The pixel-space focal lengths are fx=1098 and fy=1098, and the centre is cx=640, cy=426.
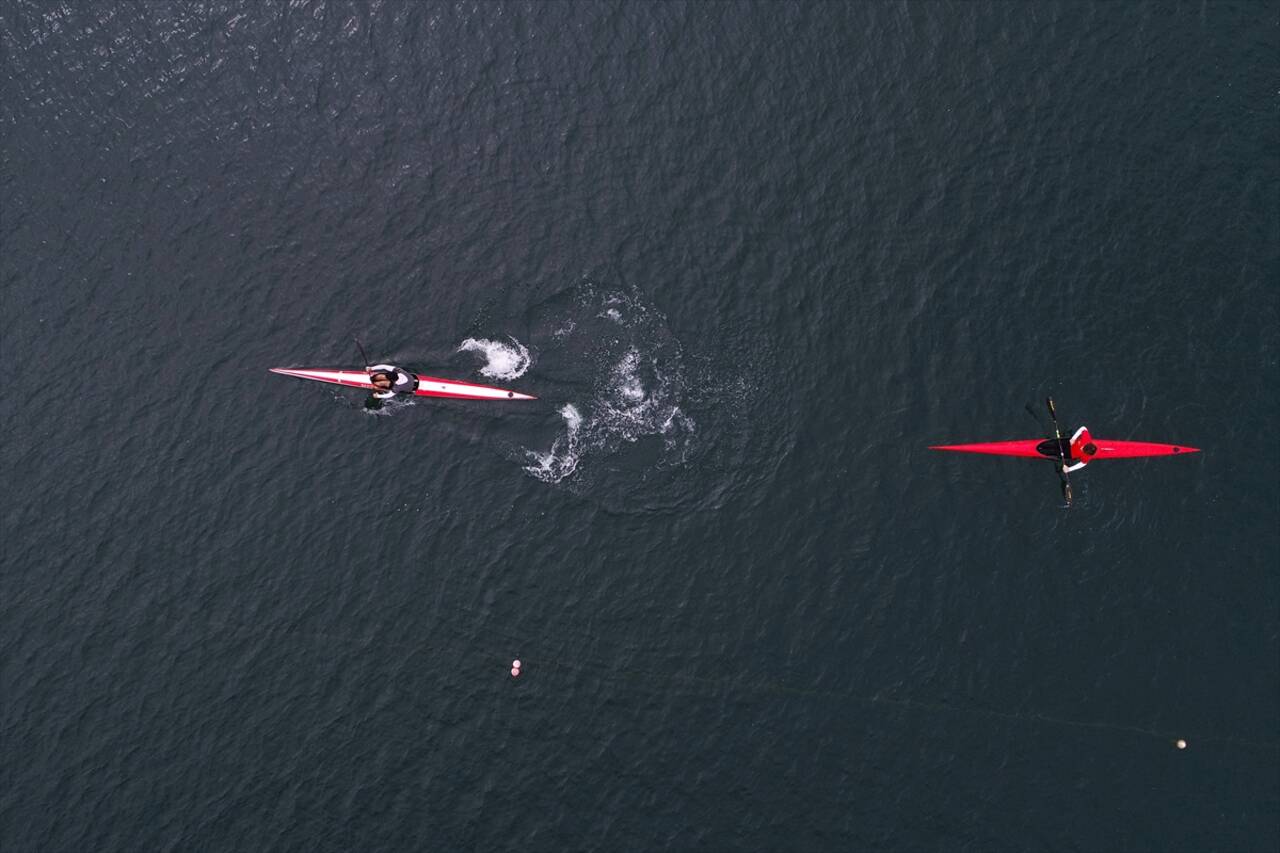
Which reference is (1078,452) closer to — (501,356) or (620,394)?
(620,394)

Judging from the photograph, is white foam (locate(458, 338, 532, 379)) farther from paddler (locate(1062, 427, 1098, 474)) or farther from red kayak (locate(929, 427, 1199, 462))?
paddler (locate(1062, 427, 1098, 474))

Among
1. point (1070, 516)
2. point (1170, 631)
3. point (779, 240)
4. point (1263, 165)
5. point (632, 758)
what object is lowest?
point (632, 758)

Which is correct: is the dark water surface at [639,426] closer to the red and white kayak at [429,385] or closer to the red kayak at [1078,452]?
the red kayak at [1078,452]

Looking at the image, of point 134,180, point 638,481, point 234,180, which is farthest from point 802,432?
point 134,180

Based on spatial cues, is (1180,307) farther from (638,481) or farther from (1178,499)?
(638,481)

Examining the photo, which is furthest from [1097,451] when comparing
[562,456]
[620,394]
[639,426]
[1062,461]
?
[562,456]
